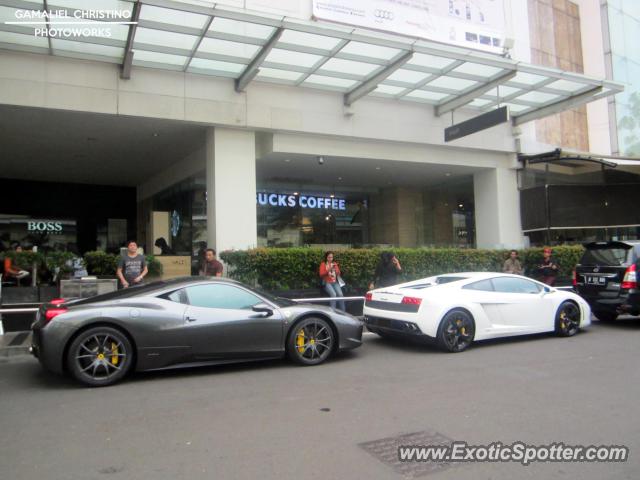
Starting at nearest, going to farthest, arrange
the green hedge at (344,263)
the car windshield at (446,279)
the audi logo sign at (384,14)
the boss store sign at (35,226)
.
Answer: the car windshield at (446,279) < the green hedge at (344,263) < the audi logo sign at (384,14) < the boss store sign at (35,226)

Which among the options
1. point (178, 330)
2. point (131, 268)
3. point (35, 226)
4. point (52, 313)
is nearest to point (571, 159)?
point (131, 268)

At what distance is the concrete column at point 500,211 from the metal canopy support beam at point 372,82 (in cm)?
654

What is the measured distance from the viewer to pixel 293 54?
11742mm

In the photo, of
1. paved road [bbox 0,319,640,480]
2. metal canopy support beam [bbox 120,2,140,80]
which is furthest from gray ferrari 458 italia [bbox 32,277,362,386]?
metal canopy support beam [bbox 120,2,140,80]

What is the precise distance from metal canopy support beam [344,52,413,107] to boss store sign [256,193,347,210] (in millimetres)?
6107

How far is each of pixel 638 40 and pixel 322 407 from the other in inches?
1153

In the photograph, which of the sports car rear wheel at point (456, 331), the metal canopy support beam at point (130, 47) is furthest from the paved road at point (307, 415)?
the metal canopy support beam at point (130, 47)

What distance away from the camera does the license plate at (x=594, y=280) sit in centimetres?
1005

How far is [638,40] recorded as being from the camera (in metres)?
25.7

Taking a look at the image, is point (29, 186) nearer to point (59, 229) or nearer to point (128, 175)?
point (59, 229)

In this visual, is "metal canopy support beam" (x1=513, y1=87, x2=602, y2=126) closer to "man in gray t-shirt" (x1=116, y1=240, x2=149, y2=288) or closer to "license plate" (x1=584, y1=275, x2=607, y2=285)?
"license plate" (x1=584, y1=275, x2=607, y2=285)

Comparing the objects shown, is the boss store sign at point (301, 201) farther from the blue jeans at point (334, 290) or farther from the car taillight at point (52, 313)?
the car taillight at point (52, 313)

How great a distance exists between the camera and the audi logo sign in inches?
488

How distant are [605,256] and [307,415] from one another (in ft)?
27.4
